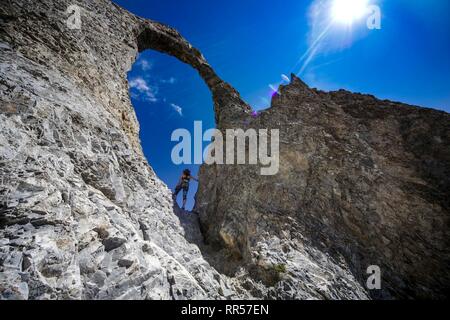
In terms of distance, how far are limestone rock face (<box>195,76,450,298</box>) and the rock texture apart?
8cm

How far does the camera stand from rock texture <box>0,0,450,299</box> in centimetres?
633

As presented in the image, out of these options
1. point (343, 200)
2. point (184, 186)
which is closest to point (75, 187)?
point (184, 186)

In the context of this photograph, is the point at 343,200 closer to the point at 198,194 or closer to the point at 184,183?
the point at 198,194

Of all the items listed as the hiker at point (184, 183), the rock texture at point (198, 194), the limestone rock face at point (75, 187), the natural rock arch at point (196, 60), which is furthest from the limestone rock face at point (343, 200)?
the limestone rock face at point (75, 187)

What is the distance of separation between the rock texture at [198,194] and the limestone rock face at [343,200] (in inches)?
3.1

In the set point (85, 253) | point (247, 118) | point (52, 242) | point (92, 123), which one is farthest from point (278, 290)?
point (247, 118)

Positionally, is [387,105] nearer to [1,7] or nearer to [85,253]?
[85,253]

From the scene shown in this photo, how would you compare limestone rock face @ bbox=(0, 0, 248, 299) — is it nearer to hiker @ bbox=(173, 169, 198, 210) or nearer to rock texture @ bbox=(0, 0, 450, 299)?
rock texture @ bbox=(0, 0, 450, 299)

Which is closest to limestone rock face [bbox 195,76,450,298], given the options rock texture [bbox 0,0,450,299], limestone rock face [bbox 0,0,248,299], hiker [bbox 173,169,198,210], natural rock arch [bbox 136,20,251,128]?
rock texture [bbox 0,0,450,299]

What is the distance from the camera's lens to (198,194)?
688 inches

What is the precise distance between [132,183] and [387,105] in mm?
19457

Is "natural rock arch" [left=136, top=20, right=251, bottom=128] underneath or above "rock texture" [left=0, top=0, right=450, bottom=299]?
above

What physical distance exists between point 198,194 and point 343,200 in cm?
909

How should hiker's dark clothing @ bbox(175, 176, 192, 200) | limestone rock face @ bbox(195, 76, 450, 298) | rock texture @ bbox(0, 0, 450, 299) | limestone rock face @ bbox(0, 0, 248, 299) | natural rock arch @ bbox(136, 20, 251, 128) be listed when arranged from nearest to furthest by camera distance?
limestone rock face @ bbox(0, 0, 248, 299) → rock texture @ bbox(0, 0, 450, 299) → limestone rock face @ bbox(195, 76, 450, 298) → hiker's dark clothing @ bbox(175, 176, 192, 200) → natural rock arch @ bbox(136, 20, 251, 128)
